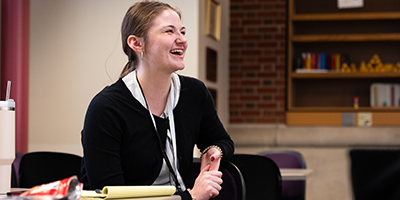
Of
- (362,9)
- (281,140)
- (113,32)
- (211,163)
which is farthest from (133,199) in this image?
(362,9)

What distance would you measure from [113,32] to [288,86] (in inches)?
93.3

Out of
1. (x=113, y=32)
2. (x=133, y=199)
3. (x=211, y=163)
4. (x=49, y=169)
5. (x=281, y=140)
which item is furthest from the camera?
(x=281, y=140)

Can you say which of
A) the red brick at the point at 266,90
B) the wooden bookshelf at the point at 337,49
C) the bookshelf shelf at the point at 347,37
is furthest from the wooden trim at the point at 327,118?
the bookshelf shelf at the point at 347,37

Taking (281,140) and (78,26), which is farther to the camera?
(281,140)

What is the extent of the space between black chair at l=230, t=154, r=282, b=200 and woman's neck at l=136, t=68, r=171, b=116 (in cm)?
52

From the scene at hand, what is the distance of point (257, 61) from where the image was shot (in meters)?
5.03

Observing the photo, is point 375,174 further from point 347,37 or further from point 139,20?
point 347,37

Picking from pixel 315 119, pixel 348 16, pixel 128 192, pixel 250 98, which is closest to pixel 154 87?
pixel 128 192

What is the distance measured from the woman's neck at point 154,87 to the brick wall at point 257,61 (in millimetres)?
3425

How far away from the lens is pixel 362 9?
16.7ft

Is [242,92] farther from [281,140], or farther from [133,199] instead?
[133,199]

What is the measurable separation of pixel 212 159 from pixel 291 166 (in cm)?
214

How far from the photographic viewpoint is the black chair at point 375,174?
0.74 meters

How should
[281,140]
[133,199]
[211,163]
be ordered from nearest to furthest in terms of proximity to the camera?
[133,199] < [211,163] < [281,140]
